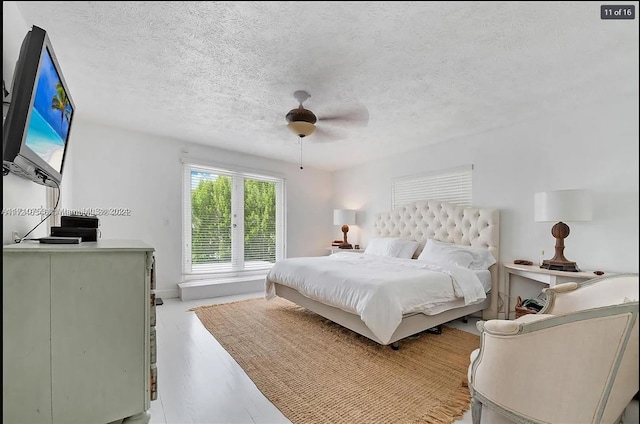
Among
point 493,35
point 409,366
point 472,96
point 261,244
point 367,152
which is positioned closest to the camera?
point 493,35

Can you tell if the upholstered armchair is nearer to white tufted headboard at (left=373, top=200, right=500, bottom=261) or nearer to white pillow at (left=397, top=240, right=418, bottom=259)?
white tufted headboard at (left=373, top=200, right=500, bottom=261)

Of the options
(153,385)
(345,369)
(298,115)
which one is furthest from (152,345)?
(298,115)

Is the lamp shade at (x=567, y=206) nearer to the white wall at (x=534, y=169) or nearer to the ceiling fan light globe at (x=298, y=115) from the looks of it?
the white wall at (x=534, y=169)

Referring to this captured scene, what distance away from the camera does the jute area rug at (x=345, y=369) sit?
1669 millimetres

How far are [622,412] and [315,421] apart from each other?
54.5 inches

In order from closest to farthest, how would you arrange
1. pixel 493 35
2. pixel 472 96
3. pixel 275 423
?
1. pixel 275 423
2. pixel 493 35
3. pixel 472 96

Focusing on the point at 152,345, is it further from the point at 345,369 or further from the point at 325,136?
the point at 325,136

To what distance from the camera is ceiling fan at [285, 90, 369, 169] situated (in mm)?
2518

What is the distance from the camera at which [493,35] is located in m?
1.74

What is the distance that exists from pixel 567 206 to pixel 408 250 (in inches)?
75.8

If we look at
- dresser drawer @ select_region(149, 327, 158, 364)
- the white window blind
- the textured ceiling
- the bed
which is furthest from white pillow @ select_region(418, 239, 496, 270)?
dresser drawer @ select_region(149, 327, 158, 364)

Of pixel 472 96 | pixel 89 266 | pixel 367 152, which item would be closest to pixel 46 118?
pixel 89 266

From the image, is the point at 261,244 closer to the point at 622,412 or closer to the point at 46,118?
the point at 46,118

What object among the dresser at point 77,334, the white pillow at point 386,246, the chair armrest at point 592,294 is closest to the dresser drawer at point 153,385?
the dresser at point 77,334
